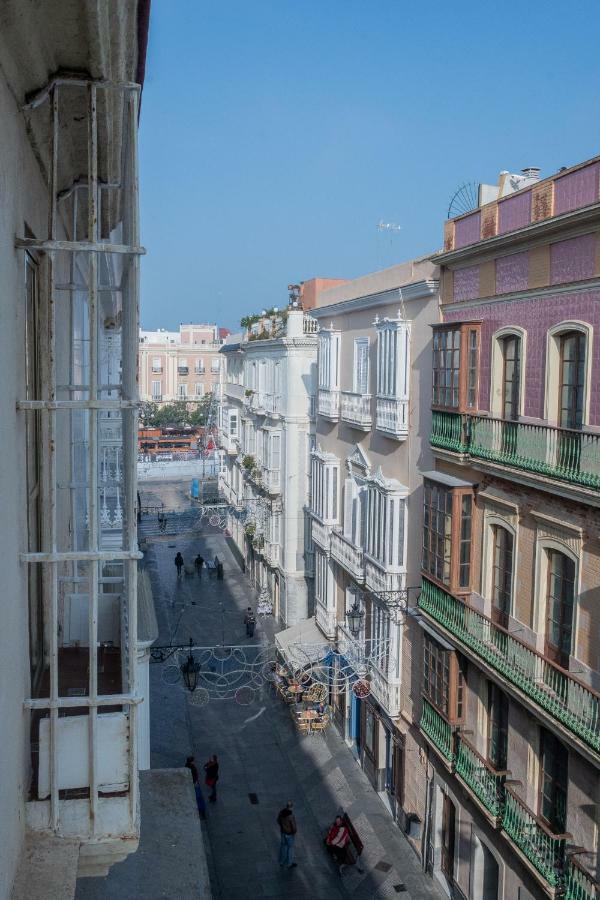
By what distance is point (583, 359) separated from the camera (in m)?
11.5

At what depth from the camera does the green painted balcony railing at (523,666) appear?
10.6 m

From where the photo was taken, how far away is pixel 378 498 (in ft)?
59.8

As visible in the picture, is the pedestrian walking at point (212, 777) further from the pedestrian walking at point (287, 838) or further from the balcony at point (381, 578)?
the balcony at point (381, 578)

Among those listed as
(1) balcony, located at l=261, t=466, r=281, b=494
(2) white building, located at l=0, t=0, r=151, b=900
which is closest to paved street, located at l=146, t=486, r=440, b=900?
(1) balcony, located at l=261, t=466, r=281, b=494

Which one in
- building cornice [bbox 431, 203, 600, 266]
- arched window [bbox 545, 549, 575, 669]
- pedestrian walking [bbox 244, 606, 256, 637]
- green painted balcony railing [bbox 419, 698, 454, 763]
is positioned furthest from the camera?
pedestrian walking [bbox 244, 606, 256, 637]

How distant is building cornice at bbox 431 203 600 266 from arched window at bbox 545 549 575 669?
4587 mm

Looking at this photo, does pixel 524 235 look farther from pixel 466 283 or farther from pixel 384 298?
pixel 384 298

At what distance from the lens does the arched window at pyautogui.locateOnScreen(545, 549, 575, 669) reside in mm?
11766

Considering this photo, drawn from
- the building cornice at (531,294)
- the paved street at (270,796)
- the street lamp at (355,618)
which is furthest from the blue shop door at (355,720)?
the building cornice at (531,294)

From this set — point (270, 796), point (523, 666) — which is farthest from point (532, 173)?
point (270, 796)

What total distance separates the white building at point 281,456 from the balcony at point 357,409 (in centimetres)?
887

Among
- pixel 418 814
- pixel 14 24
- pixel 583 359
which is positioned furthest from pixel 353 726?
pixel 14 24

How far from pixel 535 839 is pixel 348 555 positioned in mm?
9325

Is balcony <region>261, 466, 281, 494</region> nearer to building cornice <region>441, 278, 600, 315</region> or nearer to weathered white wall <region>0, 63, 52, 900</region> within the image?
building cornice <region>441, 278, 600, 315</region>
